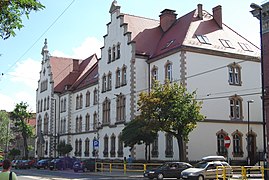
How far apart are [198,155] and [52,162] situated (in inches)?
Result: 777

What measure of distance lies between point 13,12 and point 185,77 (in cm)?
2881

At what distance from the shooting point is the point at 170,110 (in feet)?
108

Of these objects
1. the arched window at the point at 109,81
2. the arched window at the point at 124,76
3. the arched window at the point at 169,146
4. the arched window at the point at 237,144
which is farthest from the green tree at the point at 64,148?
the arched window at the point at 237,144

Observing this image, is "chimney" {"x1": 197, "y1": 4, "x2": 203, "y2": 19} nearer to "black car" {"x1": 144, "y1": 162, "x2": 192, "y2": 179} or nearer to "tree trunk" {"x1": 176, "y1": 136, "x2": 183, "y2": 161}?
"tree trunk" {"x1": 176, "y1": 136, "x2": 183, "y2": 161}

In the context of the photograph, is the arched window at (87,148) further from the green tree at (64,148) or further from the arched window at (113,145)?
the arched window at (113,145)

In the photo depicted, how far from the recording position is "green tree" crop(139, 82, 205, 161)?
108 feet

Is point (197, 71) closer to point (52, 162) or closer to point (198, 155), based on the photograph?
point (198, 155)

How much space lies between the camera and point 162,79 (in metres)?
43.4

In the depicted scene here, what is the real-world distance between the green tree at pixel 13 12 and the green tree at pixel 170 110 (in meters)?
21.1

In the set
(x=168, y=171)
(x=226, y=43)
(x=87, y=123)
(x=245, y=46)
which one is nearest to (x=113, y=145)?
(x=87, y=123)

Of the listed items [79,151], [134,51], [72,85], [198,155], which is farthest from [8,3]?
[72,85]

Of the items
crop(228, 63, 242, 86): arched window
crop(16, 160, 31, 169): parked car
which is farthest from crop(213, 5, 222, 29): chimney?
crop(16, 160, 31, 169): parked car

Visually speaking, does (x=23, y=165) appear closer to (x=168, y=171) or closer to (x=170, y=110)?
(x=170, y=110)

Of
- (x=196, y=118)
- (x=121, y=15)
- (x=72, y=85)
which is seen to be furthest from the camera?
(x=72, y=85)
